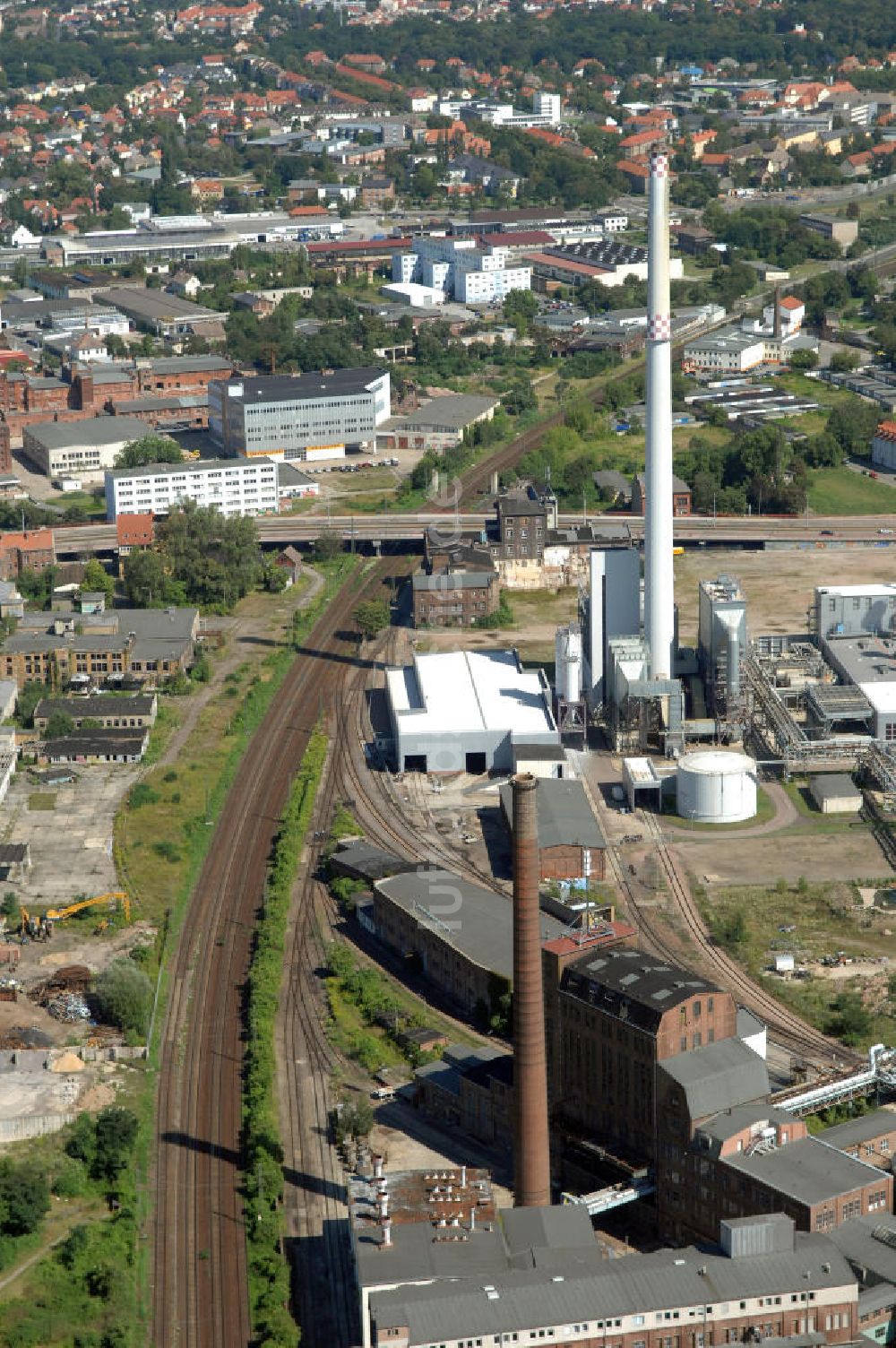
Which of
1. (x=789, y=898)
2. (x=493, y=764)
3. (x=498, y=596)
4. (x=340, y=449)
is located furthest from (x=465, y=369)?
(x=789, y=898)

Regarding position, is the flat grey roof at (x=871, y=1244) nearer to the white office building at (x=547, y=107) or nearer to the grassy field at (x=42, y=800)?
the grassy field at (x=42, y=800)

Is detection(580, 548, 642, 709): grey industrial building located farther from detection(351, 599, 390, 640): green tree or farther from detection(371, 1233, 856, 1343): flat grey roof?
detection(371, 1233, 856, 1343): flat grey roof

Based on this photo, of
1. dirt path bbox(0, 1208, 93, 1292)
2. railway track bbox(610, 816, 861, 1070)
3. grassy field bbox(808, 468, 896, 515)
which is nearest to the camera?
dirt path bbox(0, 1208, 93, 1292)

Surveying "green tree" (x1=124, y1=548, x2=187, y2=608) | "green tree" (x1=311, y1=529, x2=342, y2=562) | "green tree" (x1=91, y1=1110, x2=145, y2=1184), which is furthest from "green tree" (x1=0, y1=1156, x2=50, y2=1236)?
"green tree" (x1=311, y1=529, x2=342, y2=562)

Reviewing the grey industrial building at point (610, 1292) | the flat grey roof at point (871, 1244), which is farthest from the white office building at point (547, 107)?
the grey industrial building at point (610, 1292)

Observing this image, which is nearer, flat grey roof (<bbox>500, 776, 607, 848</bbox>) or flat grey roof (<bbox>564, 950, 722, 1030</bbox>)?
flat grey roof (<bbox>564, 950, 722, 1030</bbox>)

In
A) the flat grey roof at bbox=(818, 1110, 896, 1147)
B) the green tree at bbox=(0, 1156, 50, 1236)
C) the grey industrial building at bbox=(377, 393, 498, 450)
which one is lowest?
the green tree at bbox=(0, 1156, 50, 1236)

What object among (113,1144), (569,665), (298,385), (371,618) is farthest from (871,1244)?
(298,385)

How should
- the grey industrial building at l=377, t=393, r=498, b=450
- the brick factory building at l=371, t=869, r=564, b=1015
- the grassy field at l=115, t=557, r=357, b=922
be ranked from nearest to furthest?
the brick factory building at l=371, t=869, r=564, b=1015 → the grassy field at l=115, t=557, r=357, b=922 → the grey industrial building at l=377, t=393, r=498, b=450
